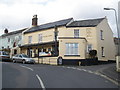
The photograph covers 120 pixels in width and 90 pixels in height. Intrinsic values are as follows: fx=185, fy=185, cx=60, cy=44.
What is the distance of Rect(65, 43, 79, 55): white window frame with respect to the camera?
96.8 ft

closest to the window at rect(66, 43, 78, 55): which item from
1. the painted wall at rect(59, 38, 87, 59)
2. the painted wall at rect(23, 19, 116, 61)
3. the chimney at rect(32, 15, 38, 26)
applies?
the painted wall at rect(59, 38, 87, 59)

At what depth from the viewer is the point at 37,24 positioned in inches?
1816

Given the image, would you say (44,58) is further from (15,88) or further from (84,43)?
(15,88)

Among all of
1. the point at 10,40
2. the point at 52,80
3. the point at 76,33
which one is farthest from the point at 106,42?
the point at 10,40

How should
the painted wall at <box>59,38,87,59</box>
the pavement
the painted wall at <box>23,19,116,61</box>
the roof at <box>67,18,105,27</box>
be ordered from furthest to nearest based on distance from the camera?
1. the roof at <box>67,18,105,27</box>
2. the painted wall at <box>23,19,116,61</box>
3. the painted wall at <box>59,38,87,59</box>
4. the pavement

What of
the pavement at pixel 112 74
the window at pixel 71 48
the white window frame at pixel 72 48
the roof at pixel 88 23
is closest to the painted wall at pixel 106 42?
the roof at pixel 88 23

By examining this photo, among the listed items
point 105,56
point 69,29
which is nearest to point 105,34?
point 105,56

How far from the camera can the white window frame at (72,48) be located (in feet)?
A: 96.8

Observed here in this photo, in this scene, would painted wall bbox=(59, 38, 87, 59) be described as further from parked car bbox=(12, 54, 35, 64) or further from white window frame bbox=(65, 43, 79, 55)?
parked car bbox=(12, 54, 35, 64)

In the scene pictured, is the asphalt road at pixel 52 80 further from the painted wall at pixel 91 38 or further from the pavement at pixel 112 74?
the painted wall at pixel 91 38

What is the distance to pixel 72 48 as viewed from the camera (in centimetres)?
2962

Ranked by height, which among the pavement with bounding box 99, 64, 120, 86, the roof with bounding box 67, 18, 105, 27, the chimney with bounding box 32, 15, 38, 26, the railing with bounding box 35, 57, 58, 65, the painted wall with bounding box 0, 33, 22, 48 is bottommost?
the pavement with bounding box 99, 64, 120, 86

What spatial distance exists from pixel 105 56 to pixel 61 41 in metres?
10.2

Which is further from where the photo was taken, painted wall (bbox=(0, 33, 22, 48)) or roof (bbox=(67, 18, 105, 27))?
painted wall (bbox=(0, 33, 22, 48))
